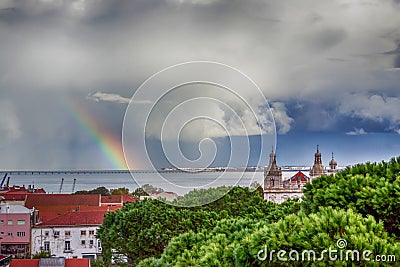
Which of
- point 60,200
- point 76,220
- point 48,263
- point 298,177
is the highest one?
point 298,177

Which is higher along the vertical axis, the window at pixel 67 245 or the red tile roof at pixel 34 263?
the window at pixel 67 245

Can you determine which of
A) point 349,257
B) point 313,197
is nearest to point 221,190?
point 313,197

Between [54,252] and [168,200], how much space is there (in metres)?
12.5

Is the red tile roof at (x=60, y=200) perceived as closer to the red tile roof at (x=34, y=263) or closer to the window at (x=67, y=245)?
the window at (x=67, y=245)

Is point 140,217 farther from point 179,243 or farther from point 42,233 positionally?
point 42,233

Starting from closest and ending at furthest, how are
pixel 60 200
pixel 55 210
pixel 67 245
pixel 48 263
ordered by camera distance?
pixel 48 263 < pixel 67 245 < pixel 55 210 < pixel 60 200

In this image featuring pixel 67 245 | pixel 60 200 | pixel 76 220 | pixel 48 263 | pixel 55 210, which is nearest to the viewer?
pixel 48 263

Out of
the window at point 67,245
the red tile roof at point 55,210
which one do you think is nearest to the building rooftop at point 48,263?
the window at point 67,245

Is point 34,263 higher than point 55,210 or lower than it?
lower

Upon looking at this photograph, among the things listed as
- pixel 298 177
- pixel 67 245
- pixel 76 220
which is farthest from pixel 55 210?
pixel 298 177

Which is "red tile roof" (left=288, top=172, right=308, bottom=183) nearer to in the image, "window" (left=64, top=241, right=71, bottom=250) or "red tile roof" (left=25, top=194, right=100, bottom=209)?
"red tile roof" (left=25, top=194, right=100, bottom=209)

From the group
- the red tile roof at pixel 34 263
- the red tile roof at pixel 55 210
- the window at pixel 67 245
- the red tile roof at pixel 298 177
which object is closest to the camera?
the red tile roof at pixel 34 263

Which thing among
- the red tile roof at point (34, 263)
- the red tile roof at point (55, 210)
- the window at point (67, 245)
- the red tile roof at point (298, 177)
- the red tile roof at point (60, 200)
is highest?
the red tile roof at point (298, 177)

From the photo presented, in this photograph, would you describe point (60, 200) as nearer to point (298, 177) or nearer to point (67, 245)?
point (67, 245)
